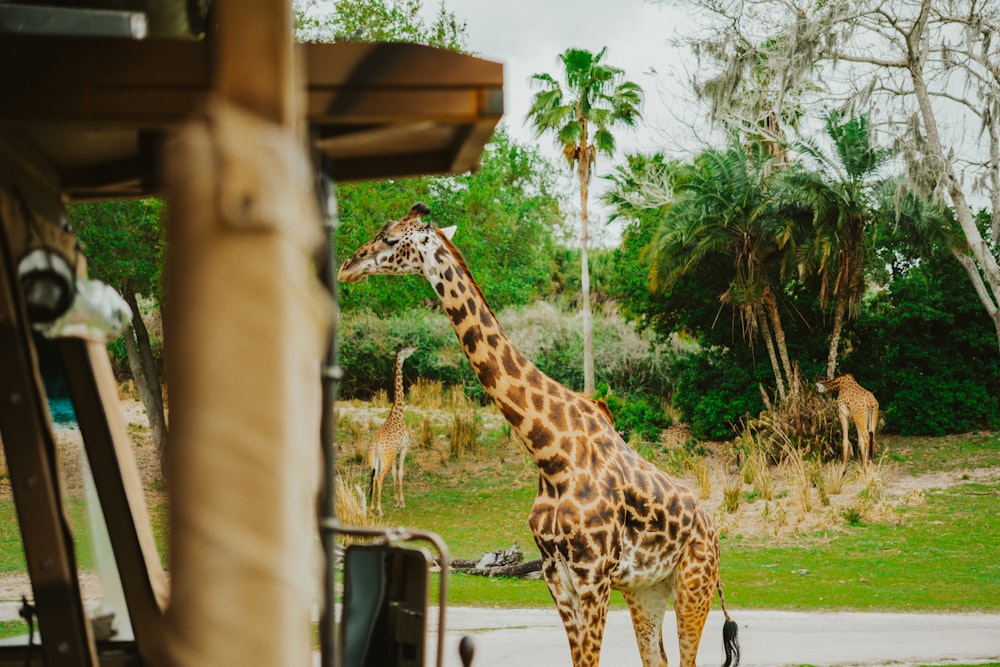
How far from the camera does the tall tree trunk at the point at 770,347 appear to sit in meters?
17.7

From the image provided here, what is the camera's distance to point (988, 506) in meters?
14.0

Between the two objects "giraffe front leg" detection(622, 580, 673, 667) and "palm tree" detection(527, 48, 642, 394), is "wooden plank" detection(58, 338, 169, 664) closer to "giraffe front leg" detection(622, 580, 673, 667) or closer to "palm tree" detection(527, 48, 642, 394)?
"giraffe front leg" detection(622, 580, 673, 667)

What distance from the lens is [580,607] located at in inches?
183

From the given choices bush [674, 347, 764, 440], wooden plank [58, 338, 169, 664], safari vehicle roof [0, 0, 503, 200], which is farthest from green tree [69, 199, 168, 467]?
safari vehicle roof [0, 0, 503, 200]

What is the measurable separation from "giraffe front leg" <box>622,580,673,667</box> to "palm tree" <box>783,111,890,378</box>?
12.5 metres

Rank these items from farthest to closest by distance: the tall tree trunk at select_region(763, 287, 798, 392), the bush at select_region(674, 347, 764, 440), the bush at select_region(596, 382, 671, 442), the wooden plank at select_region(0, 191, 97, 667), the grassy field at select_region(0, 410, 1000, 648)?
the bush at select_region(596, 382, 671, 442) → the bush at select_region(674, 347, 764, 440) → the tall tree trunk at select_region(763, 287, 798, 392) → the grassy field at select_region(0, 410, 1000, 648) → the wooden plank at select_region(0, 191, 97, 667)

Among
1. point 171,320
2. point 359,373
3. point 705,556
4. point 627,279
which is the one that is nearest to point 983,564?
point 705,556

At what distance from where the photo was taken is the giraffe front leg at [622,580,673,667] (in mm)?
5320

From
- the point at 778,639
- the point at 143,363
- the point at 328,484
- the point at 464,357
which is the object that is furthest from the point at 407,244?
the point at 464,357

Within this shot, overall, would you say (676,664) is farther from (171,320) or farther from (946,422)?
(946,422)

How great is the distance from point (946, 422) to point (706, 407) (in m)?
4.20

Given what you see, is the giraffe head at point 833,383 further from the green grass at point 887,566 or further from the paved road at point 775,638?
the paved road at point 775,638

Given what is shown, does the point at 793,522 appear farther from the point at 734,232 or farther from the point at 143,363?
the point at 143,363

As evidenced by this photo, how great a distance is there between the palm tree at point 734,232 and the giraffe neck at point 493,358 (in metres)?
12.9
